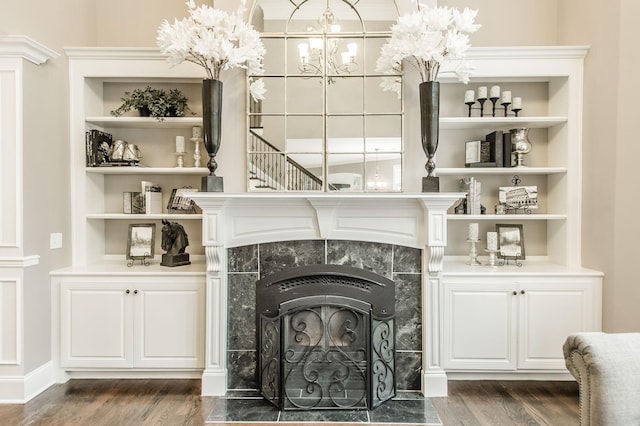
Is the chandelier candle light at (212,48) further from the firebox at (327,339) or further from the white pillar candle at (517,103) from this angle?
the white pillar candle at (517,103)

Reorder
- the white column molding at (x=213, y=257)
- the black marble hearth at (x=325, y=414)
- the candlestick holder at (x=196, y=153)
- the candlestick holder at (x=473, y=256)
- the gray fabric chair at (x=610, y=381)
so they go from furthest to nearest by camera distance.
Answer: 1. the candlestick holder at (x=196, y=153)
2. the candlestick holder at (x=473, y=256)
3. the white column molding at (x=213, y=257)
4. the black marble hearth at (x=325, y=414)
5. the gray fabric chair at (x=610, y=381)

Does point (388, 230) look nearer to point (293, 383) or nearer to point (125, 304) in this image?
point (293, 383)

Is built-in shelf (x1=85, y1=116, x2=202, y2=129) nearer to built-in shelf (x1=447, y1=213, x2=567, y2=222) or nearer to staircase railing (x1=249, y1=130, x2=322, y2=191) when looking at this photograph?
staircase railing (x1=249, y1=130, x2=322, y2=191)

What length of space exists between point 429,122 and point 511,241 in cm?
134

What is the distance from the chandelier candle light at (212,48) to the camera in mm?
A: 2951

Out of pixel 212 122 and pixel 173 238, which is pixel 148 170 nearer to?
pixel 173 238

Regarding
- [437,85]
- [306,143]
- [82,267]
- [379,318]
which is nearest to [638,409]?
[379,318]

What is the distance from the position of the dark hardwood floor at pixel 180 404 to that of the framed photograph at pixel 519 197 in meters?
1.41

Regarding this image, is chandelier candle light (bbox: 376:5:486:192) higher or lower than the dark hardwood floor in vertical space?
higher

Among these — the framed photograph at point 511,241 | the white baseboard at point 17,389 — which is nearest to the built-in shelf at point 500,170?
the framed photograph at point 511,241

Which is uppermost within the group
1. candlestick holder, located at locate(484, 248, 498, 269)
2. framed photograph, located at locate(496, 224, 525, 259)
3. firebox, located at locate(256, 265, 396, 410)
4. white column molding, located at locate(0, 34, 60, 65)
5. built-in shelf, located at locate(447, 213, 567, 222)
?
white column molding, located at locate(0, 34, 60, 65)

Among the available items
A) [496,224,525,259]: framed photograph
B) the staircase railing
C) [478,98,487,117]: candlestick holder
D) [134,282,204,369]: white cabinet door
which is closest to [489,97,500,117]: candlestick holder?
[478,98,487,117]: candlestick holder

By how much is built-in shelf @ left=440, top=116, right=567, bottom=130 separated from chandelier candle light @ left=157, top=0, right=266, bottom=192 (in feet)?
5.41

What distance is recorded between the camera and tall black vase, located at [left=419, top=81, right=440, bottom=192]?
123 inches
